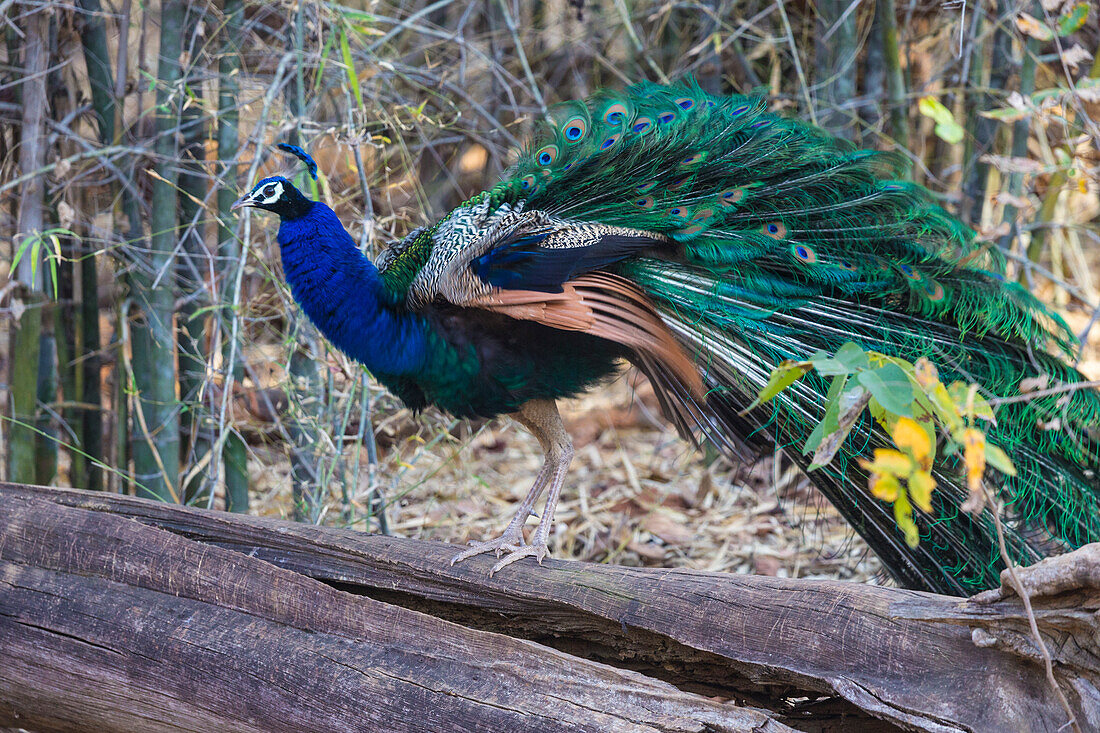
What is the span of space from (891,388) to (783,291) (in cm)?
98

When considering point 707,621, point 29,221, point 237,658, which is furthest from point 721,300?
point 29,221

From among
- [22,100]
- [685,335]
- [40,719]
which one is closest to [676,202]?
[685,335]

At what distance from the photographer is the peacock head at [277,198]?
2.42 meters

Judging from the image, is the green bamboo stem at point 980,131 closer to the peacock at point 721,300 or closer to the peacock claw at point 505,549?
the peacock at point 721,300

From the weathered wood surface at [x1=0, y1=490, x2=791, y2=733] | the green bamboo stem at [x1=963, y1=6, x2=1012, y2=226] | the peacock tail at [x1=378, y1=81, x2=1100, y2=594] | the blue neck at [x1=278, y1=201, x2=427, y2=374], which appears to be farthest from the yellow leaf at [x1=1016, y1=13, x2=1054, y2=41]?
the weathered wood surface at [x1=0, y1=490, x2=791, y2=733]

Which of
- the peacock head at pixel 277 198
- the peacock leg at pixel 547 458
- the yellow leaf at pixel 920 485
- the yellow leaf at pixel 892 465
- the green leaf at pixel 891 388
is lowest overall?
the peacock leg at pixel 547 458

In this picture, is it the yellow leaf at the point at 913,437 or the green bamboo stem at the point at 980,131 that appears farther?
the green bamboo stem at the point at 980,131

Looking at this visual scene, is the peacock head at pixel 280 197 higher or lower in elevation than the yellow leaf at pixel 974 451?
higher

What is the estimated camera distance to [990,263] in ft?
8.04

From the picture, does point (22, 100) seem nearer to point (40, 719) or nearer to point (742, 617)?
point (40, 719)

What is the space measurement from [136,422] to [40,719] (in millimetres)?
1228

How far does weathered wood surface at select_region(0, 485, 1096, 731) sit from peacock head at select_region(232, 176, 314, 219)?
2.57 feet

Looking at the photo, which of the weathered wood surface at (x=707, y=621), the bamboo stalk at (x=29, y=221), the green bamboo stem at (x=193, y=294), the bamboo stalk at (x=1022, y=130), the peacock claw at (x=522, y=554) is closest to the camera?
the weathered wood surface at (x=707, y=621)

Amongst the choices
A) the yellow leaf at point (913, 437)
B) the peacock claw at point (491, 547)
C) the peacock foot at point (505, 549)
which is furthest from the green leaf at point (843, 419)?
the peacock claw at point (491, 547)
